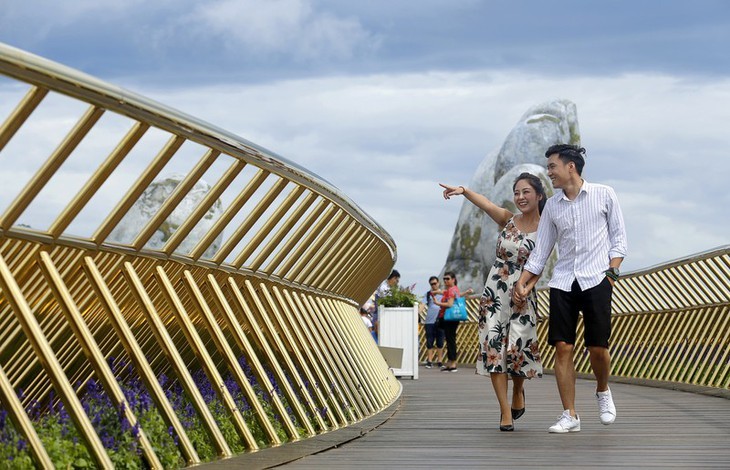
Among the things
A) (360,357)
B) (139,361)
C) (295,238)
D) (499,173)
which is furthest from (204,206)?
(499,173)

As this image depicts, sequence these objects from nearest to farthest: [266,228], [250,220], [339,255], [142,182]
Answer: [142,182], [250,220], [266,228], [339,255]

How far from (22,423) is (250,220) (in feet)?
8.14

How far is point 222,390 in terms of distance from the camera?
6.48 meters

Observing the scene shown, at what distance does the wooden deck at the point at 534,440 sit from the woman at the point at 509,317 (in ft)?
1.22

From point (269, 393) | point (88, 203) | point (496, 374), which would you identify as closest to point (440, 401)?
point (496, 374)

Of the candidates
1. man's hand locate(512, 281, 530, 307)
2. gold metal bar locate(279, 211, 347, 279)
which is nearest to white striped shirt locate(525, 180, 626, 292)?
man's hand locate(512, 281, 530, 307)

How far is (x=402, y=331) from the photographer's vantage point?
19172 millimetres

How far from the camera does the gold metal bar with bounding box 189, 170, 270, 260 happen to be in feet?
21.8

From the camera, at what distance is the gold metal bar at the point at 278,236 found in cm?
764

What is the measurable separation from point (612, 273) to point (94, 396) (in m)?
3.56

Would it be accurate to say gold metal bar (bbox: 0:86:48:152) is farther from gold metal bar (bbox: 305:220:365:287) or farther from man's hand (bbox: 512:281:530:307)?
gold metal bar (bbox: 305:220:365:287)

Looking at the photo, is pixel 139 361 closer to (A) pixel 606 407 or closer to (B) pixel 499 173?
(A) pixel 606 407

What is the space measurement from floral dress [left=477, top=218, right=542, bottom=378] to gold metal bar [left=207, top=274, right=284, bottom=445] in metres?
1.89

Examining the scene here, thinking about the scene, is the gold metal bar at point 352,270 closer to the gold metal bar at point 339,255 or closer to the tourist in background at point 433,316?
the gold metal bar at point 339,255
